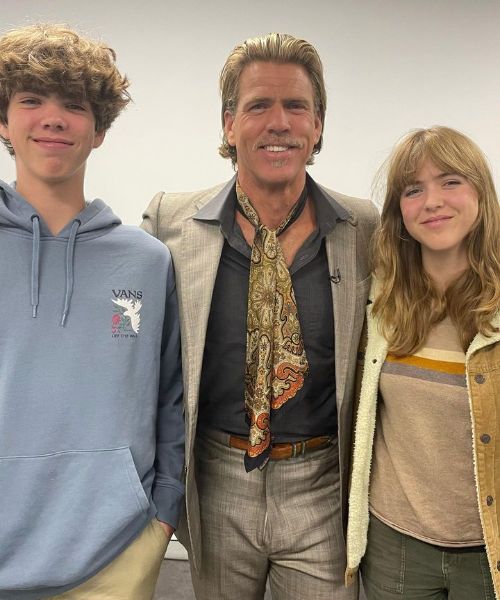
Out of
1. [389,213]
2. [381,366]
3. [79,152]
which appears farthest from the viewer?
[389,213]

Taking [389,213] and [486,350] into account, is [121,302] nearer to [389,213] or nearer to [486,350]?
[389,213]

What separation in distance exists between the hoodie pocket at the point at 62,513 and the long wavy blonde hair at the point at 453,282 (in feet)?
2.28

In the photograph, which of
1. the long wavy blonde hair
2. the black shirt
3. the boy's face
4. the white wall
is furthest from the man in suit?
the white wall

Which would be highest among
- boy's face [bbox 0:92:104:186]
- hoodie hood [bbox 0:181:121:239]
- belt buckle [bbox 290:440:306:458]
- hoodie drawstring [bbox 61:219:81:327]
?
boy's face [bbox 0:92:104:186]

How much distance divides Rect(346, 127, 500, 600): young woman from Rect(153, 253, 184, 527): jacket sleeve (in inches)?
16.9

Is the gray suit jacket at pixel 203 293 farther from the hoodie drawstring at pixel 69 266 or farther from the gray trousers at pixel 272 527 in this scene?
the hoodie drawstring at pixel 69 266

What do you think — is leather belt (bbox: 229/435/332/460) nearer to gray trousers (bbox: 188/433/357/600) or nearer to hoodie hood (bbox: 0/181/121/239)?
gray trousers (bbox: 188/433/357/600)

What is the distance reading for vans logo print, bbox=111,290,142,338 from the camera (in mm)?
1243

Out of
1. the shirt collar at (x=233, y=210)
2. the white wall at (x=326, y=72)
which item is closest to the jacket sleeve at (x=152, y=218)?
the shirt collar at (x=233, y=210)

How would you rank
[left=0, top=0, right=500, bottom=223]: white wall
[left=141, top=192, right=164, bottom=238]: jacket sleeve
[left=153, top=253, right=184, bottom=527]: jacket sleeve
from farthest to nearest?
1. [left=0, top=0, right=500, bottom=223]: white wall
2. [left=141, top=192, right=164, bottom=238]: jacket sleeve
3. [left=153, top=253, right=184, bottom=527]: jacket sleeve

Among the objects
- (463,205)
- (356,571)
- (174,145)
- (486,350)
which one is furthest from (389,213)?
(174,145)

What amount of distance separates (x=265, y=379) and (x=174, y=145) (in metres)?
1.64

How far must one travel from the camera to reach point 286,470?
1448 mm

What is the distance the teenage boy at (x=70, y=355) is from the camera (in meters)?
1.14
